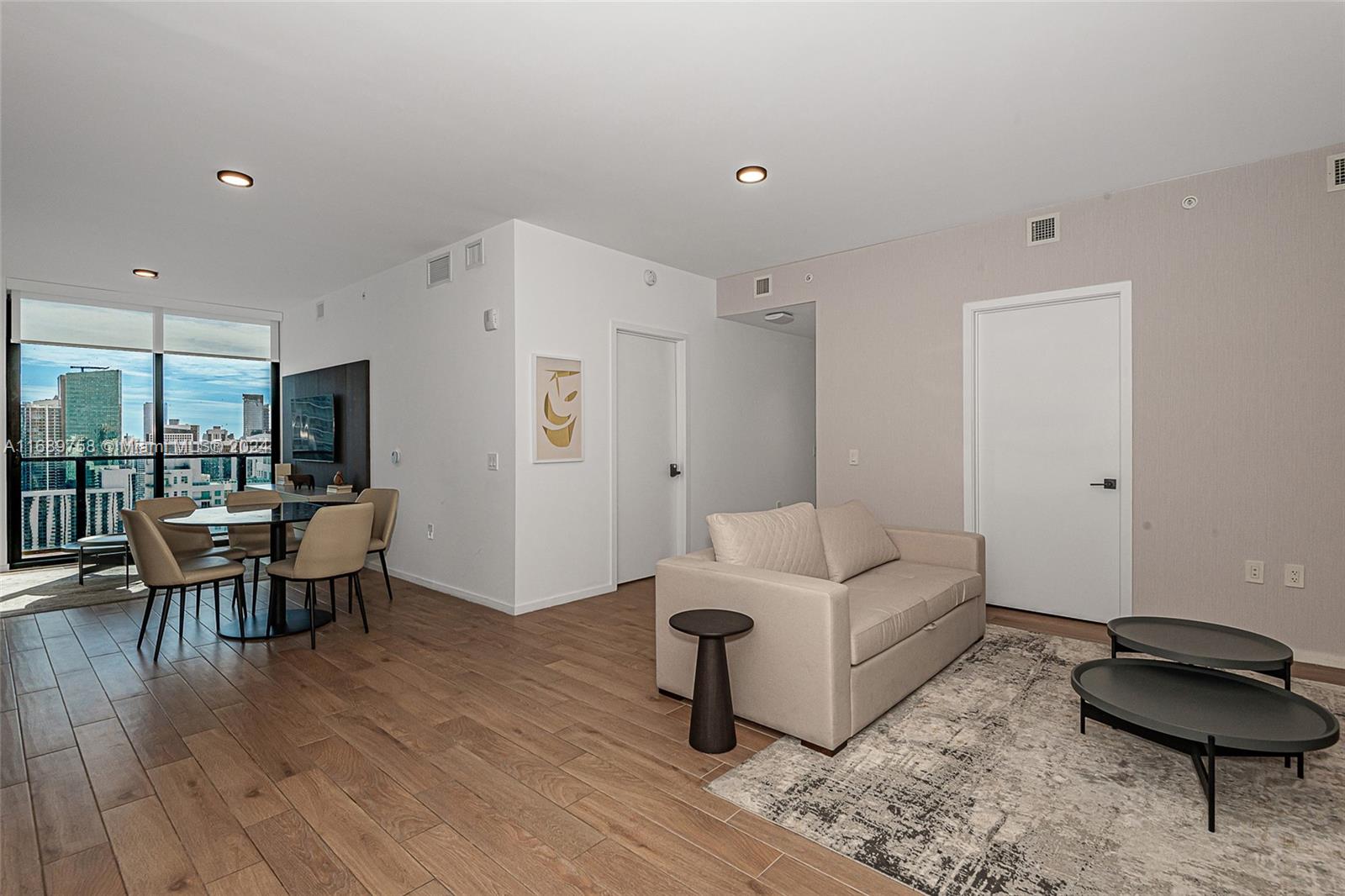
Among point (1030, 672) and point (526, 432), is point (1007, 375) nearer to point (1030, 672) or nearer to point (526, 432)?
point (1030, 672)

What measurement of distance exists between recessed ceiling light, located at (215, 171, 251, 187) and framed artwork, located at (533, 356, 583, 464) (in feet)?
6.30

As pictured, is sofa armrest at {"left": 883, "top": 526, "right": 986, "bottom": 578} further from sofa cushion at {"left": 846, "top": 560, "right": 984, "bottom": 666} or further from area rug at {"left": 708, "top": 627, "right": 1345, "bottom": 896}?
area rug at {"left": 708, "top": 627, "right": 1345, "bottom": 896}

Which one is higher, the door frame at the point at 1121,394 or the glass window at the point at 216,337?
the glass window at the point at 216,337

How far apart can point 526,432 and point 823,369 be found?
2455mm

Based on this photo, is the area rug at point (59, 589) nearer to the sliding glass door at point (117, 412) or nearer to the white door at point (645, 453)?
the sliding glass door at point (117, 412)

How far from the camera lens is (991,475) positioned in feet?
15.0

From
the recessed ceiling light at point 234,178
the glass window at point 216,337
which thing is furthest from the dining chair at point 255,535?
the glass window at point 216,337

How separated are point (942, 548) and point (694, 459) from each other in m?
2.58

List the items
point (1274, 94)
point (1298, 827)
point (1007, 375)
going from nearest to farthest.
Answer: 1. point (1298, 827)
2. point (1274, 94)
3. point (1007, 375)

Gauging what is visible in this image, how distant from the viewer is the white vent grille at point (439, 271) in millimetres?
5027

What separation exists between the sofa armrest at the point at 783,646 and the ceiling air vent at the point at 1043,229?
3.08 metres

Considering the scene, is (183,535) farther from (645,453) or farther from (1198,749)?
(1198,749)

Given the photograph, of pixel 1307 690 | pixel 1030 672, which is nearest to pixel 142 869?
pixel 1030 672

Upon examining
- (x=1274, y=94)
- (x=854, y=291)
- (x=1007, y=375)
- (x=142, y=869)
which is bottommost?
(x=142, y=869)
